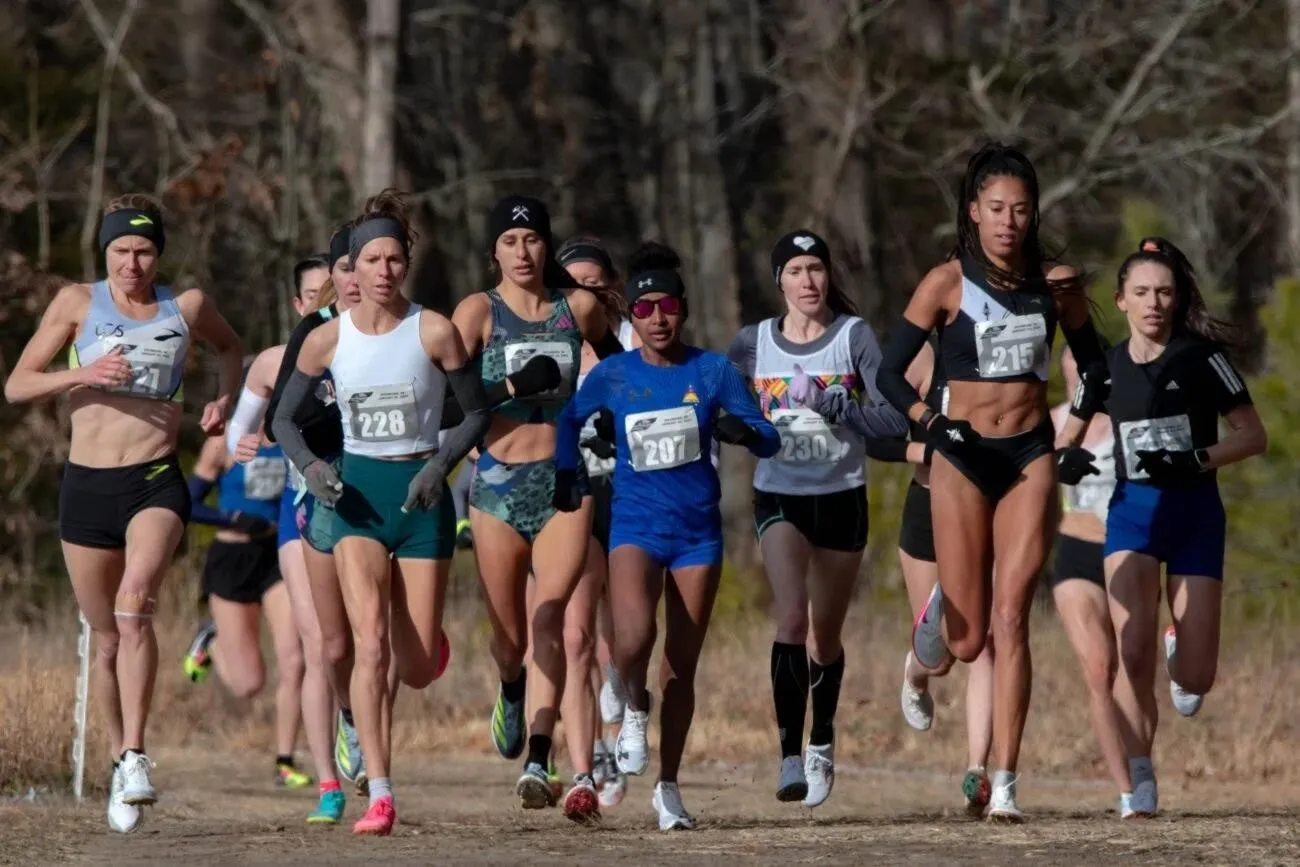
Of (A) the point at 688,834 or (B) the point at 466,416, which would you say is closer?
(A) the point at 688,834

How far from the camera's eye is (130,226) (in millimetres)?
10297

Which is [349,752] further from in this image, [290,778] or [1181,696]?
[1181,696]

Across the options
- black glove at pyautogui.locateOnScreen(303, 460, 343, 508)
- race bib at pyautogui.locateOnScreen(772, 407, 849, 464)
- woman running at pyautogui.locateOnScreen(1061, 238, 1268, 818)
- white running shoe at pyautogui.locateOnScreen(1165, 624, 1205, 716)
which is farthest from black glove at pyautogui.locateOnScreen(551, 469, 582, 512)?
white running shoe at pyautogui.locateOnScreen(1165, 624, 1205, 716)

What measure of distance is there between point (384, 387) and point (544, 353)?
732 millimetres

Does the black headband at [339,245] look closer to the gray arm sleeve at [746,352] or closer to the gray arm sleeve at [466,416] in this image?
the gray arm sleeve at [466,416]

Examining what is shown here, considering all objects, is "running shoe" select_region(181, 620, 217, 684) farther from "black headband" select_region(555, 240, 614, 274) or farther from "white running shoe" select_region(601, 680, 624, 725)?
"black headband" select_region(555, 240, 614, 274)

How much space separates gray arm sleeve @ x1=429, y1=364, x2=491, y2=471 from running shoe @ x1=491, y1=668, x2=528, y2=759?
1327 millimetres

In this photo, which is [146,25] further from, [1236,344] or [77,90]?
[1236,344]

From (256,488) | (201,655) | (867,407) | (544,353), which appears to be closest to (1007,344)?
(867,407)

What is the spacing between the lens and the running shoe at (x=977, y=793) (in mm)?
9734

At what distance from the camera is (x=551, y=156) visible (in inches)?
1256

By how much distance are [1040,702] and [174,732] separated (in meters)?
5.12

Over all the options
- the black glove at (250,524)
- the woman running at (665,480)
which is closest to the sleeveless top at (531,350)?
the woman running at (665,480)

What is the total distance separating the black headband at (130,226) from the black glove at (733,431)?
7.95ft
